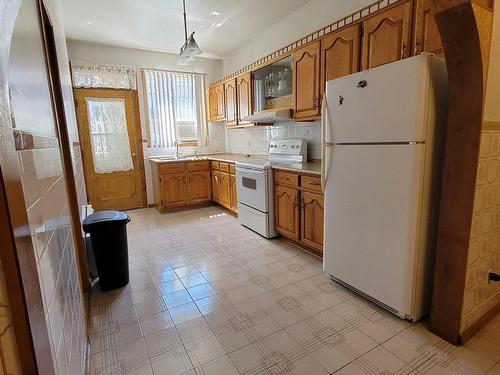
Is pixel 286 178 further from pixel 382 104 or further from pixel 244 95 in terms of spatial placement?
pixel 244 95

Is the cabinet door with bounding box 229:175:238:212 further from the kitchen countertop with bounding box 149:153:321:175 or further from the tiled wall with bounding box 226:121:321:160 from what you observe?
the tiled wall with bounding box 226:121:321:160

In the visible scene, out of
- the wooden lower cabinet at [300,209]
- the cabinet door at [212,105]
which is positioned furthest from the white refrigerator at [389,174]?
the cabinet door at [212,105]

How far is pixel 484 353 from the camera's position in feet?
5.08

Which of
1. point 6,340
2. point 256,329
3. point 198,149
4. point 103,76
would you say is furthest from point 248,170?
point 6,340

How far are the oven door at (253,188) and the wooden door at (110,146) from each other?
215 centimetres

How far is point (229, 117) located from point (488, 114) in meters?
3.52

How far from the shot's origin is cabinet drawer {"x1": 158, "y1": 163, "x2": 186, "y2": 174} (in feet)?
14.5

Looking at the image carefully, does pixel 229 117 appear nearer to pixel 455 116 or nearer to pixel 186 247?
pixel 186 247

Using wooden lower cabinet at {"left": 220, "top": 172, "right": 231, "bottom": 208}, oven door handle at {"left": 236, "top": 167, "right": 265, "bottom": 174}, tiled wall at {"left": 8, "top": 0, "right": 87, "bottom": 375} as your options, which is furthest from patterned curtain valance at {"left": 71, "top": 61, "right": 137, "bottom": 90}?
tiled wall at {"left": 8, "top": 0, "right": 87, "bottom": 375}

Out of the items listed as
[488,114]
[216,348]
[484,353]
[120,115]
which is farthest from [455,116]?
[120,115]

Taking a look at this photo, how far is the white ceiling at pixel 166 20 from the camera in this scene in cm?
313

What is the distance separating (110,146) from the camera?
4559mm

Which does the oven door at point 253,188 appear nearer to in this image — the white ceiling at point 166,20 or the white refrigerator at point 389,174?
the white refrigerator at point 389,174

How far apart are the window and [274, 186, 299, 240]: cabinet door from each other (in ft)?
8.70
